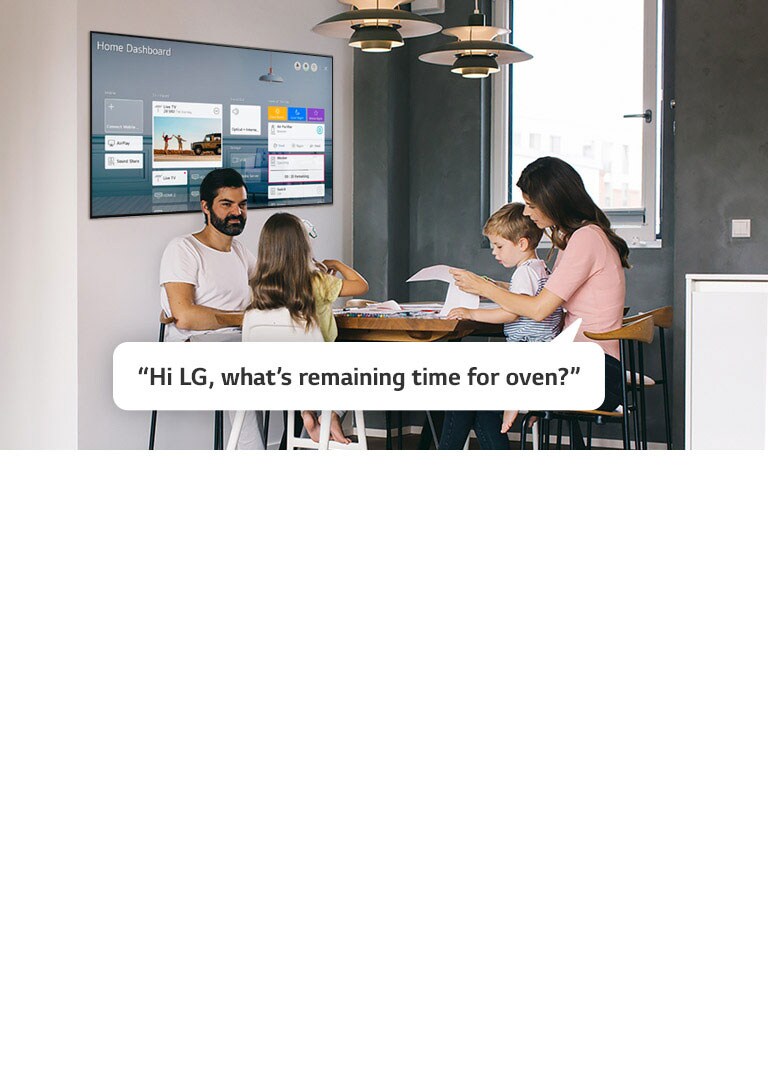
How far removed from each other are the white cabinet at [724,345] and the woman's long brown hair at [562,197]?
2.37 ft

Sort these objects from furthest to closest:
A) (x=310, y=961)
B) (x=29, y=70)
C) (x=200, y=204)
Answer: (x=200, y=204), (x=29, y=70), (x=310, y=961)

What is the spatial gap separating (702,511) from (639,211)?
609 centimetres

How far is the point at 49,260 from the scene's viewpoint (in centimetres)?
525

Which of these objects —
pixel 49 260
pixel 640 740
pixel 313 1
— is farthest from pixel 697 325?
pixel 313 1

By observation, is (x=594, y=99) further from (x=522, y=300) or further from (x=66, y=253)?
(x=66, y=253)

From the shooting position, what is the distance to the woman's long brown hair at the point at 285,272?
4.25 metres

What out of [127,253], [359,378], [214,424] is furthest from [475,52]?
[359,378]

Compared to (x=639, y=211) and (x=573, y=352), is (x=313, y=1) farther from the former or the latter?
(x=573, y=352)

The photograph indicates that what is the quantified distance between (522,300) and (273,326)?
809mm

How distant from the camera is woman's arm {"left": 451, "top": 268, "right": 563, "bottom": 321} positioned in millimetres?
4281

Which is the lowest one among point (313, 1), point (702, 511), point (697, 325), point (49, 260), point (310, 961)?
point (310, 961)

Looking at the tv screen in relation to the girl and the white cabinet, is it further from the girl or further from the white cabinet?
the white cabinet

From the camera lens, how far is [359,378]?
2.37 ft

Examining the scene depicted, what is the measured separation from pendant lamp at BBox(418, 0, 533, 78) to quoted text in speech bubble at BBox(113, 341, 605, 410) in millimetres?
4690
